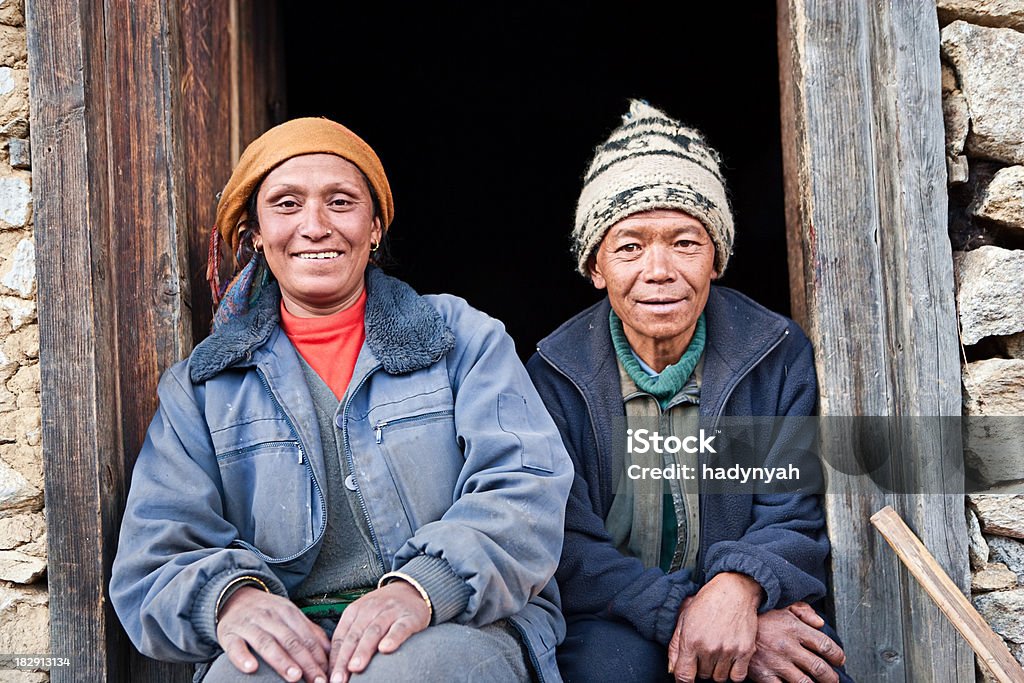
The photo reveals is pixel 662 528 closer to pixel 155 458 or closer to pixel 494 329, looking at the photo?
pixel 494 329

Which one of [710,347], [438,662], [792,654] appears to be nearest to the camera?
[438,662]

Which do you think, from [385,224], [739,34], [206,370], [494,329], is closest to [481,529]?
[494,329]

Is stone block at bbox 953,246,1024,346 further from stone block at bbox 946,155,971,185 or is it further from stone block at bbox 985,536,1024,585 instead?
stone block at bbox 985,536,1024,585

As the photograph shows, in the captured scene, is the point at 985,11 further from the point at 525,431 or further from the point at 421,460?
the point at 421,460

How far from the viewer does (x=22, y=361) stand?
2305 mm

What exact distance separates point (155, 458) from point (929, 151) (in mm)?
1881

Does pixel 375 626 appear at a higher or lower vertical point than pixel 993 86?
lower

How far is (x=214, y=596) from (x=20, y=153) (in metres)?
1.14

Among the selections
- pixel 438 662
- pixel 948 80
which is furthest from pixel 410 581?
pixel 948 80

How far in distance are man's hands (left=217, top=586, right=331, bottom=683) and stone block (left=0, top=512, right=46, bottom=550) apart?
1.97 feet

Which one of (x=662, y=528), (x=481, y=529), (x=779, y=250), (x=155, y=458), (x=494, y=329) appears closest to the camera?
(x=481, y=529)

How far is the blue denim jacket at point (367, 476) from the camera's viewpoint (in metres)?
2.01

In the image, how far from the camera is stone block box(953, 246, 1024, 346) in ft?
7.51

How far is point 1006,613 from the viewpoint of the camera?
2.25 metres
